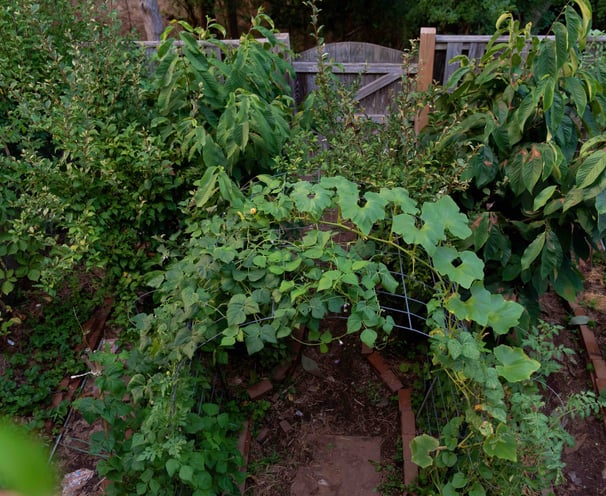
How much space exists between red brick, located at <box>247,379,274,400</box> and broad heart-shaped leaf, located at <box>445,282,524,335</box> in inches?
60.3

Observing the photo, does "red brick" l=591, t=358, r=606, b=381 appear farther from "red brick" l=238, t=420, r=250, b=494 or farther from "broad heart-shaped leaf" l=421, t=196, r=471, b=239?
"red brick" l=238, t=420, r=250, b=494

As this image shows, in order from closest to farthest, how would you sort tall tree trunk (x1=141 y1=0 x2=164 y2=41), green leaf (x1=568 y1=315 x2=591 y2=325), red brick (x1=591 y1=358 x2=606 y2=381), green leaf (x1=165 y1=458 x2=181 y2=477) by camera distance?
green leaf (x1=165 y1=458 x2=181 y2=477)
red brick (x1=591 y1=358 x2=606 y2=381)
green leaf (x1=568 y1=315 x2=591 y2=325)
tall tree trunk (x1=141 y1=0 x2=164 y2=41)

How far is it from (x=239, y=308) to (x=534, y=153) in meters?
1.61

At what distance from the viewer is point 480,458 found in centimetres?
224

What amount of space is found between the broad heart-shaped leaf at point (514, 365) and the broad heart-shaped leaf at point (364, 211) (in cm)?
74

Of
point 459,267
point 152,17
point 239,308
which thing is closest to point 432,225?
point 459,267

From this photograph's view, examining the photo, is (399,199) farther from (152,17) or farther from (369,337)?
(152,17)

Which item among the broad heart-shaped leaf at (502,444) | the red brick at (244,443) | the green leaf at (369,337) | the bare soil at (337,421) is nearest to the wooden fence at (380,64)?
the bare soil at (337,421)

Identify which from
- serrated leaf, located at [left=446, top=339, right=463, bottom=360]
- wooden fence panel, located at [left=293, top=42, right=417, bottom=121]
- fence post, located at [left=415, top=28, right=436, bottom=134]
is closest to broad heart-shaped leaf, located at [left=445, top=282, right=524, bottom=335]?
serrated leaf, located at [left=446, top=339, right=463, bottom=360]

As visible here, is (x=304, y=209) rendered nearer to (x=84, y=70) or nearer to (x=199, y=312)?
(x=199, y=312)

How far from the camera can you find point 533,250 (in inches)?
102

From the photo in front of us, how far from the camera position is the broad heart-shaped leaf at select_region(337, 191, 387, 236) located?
221cm

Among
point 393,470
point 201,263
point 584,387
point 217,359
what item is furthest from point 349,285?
point 584,387

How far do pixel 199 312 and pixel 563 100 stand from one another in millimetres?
1955
